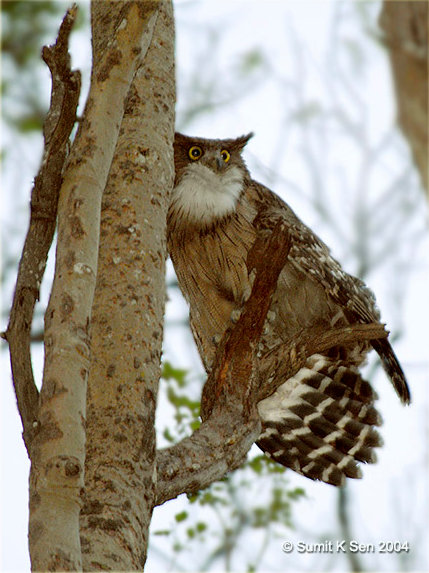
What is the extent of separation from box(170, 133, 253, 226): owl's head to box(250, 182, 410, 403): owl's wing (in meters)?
0.20

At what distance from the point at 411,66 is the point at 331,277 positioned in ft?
10.3

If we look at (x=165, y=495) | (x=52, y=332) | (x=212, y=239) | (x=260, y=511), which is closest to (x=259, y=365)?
(x=165, y=495)

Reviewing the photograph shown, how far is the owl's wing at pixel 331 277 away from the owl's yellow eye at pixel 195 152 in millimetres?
447

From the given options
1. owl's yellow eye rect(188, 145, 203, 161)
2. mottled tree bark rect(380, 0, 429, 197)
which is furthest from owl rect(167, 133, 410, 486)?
mottled tree bark rect(380, 0, 429, 197)

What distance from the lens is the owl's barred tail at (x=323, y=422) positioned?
13.8 feet

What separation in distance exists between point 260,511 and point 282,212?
2.24 metres

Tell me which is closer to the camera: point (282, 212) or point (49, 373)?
point (49, 373)

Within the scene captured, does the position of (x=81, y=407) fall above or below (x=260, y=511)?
below

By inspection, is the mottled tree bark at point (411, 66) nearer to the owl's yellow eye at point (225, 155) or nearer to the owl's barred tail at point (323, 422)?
the owl's yellow eye at point (225, 155)

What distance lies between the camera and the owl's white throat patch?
4.49 metres

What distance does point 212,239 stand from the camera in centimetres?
446

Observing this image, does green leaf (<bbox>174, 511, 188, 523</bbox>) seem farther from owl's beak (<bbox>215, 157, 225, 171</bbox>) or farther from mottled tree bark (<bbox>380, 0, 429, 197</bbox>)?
mottled tree bark (<bbox>380, 0, 429, 197</bbox>)

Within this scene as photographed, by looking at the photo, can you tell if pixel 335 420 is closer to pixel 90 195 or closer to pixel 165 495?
pixel 165 495

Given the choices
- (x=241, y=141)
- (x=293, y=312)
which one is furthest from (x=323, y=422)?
(x=241, y=141)
